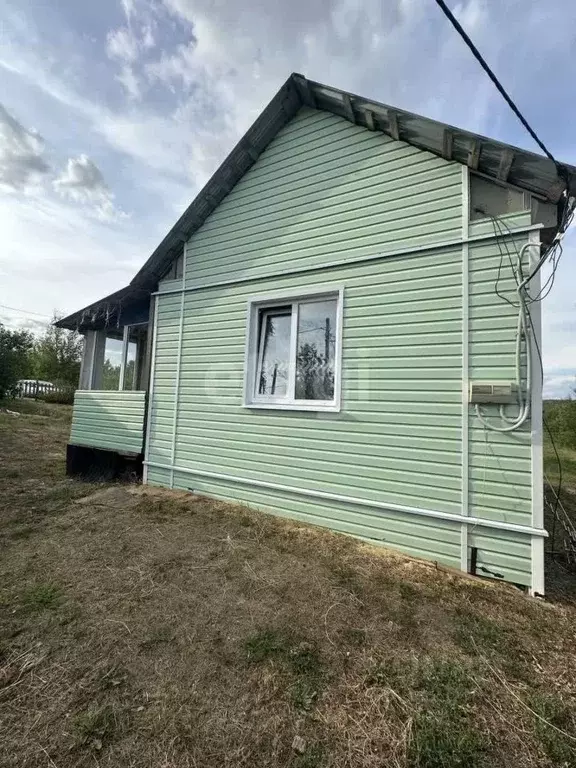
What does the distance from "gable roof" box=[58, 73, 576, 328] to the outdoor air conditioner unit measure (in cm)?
181

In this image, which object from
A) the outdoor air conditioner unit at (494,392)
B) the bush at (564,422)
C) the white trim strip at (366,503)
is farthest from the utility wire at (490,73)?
the bush at (564,422)

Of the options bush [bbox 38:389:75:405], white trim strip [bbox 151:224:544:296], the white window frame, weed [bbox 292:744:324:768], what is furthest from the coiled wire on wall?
bush [bbox 38:389:75:405]

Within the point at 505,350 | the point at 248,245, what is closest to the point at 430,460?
the point at 505,350

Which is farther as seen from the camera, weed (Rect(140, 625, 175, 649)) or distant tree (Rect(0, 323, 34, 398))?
distant tree (Rect(0, 323, 34, 398))

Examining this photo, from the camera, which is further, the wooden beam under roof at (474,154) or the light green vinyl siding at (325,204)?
the light green vinyl siding at (325,204)

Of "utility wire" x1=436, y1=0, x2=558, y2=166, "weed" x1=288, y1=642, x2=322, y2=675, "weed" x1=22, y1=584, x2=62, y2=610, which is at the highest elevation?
"utility wire" x1=436, y1=0, x2=558, y2=166

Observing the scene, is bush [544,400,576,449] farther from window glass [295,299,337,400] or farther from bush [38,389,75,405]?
bush [38,389,75,405]

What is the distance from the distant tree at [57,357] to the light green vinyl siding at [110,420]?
2454cm

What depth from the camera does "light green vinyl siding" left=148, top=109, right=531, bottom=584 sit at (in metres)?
3.36

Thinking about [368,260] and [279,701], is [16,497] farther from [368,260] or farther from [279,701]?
[368,260]

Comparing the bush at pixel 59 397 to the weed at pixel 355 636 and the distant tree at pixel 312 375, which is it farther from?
the weed at pixel 355 636

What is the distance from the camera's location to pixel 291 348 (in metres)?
4.67

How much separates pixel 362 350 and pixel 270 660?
3.04 meters

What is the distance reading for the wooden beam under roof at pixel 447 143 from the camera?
3371mm
